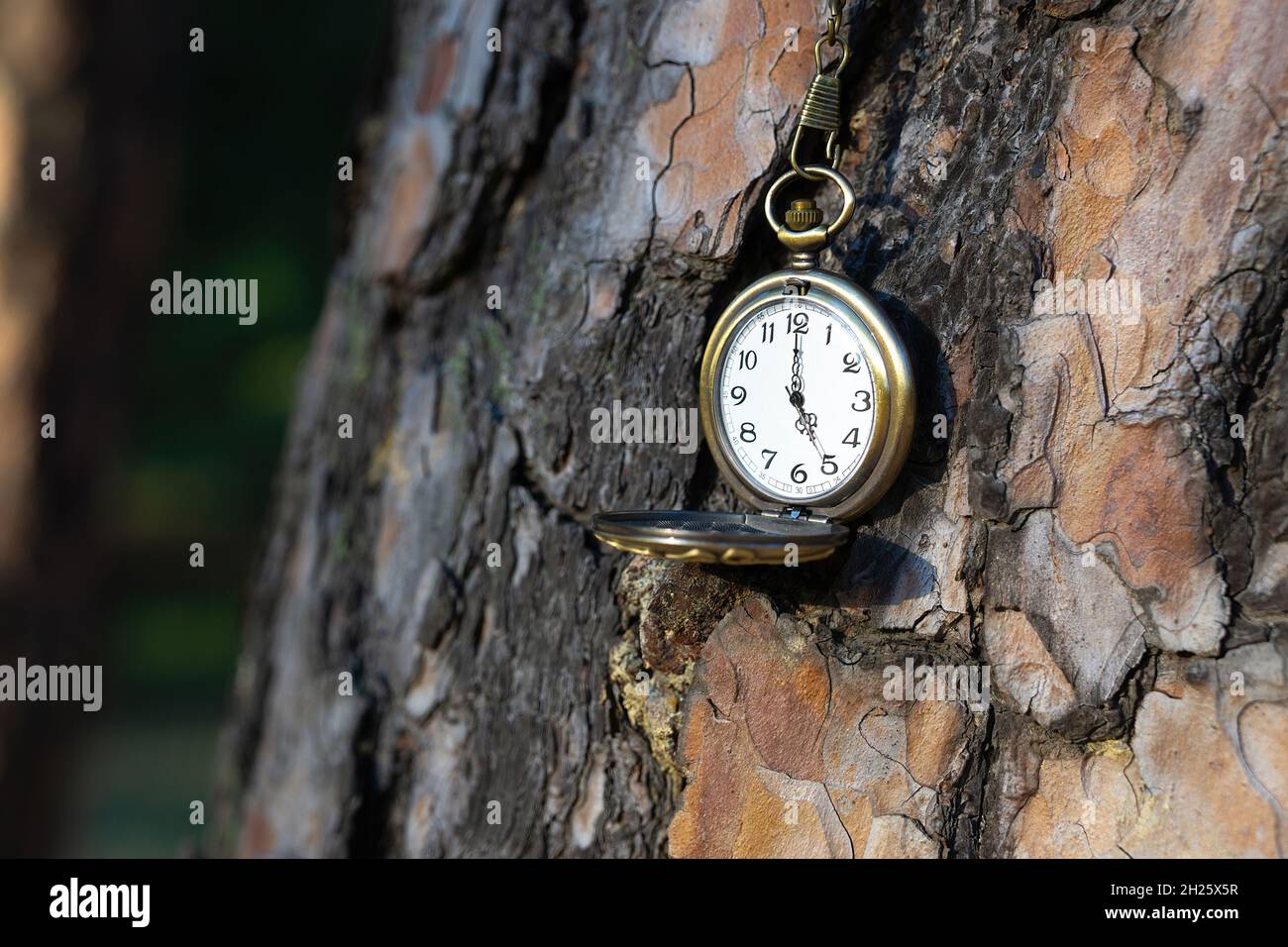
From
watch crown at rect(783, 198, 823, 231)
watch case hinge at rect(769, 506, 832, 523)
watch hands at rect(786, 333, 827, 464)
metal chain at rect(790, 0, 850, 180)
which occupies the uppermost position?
metal chain at rect(790, 0, 850, 180)

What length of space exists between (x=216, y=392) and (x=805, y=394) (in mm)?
4534

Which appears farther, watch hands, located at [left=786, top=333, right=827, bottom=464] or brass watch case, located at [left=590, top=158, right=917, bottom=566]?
watch hands, located at [left=786, top=333, right=827, bottom=464]

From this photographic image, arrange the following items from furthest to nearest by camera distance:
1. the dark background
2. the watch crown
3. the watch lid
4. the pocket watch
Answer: the dark background, the watch crown, the pocket watch, the watch lid

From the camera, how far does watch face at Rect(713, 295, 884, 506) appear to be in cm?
147

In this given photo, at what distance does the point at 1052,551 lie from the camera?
1.44 m

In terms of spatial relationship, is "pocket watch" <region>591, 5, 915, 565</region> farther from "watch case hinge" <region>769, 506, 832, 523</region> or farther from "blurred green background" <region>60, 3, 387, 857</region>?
"blurred green background" <region>60, 3, 387, 857</region>

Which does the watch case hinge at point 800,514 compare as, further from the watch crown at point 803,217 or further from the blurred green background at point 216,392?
the blurred green background at point 216,392

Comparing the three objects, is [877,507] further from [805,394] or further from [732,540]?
[732,540]

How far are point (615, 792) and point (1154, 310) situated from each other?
3.78ft

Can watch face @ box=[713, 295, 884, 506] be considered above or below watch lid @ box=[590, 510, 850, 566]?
above

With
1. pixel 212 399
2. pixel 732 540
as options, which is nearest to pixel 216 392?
pixel 212 399

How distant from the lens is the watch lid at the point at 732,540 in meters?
1.30

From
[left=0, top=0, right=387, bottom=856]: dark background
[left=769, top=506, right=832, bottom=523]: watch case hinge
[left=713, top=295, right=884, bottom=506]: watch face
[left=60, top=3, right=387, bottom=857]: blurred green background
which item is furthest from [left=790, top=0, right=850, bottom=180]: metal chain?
[left=60, top=3, right=387, bottom=857]: blurred green background

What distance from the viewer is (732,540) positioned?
1.30 m
